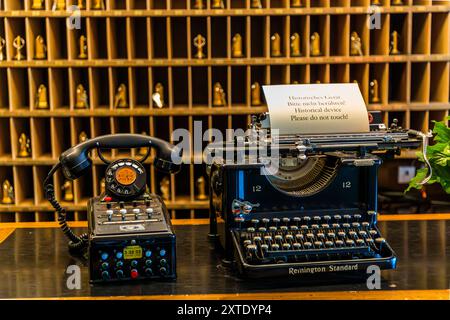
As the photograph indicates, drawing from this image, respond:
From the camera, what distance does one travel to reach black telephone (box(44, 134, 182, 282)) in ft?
7.07

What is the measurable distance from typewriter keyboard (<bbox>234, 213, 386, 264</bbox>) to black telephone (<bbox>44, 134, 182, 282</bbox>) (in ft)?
0.91

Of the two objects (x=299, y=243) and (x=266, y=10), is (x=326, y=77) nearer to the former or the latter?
(x=266, y=10)

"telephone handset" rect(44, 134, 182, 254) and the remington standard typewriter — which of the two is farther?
"telephone handset" rect(44, 134, 182, 254)

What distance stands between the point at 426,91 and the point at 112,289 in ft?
10.1

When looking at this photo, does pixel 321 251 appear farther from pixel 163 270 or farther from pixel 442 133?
pixel 442 133

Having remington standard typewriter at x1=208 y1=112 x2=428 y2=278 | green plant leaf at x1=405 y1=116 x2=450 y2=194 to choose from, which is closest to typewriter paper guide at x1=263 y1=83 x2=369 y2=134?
remington standard typewriter at x1=208 y1=112 x2=428 y2=278

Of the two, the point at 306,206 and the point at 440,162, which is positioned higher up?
the point at 440,162

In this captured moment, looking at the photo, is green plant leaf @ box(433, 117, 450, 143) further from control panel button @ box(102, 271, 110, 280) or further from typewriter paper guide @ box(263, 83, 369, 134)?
control panel button @ box(102, 271, 110, 280)

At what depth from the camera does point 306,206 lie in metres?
2.42

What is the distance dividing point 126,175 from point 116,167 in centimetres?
5

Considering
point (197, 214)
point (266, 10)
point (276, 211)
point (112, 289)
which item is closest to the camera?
point (112, 289)

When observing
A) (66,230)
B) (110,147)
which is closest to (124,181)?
(110,147)

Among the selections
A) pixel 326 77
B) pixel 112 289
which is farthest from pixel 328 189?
pixel 326 77

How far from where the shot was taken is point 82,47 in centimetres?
455
